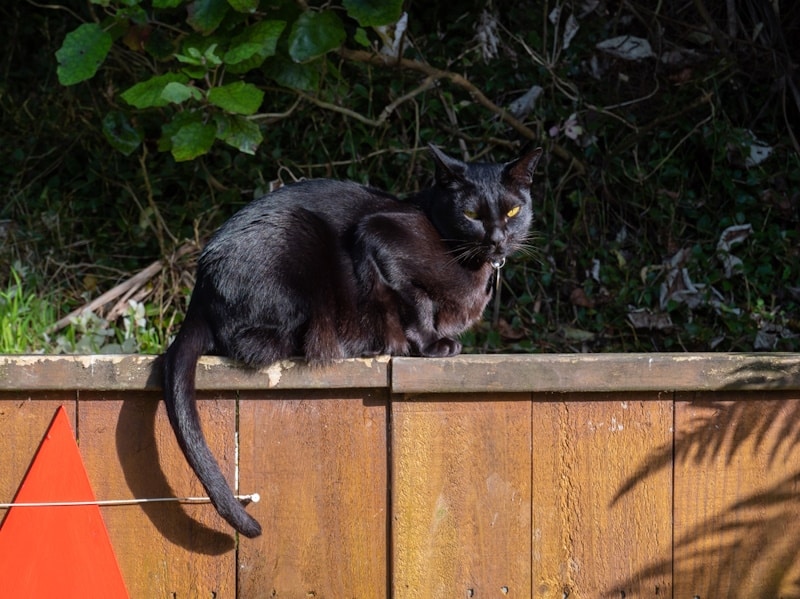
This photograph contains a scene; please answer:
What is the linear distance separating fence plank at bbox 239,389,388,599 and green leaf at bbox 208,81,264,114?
106 centimetres

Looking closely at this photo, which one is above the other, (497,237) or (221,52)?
(221,52)

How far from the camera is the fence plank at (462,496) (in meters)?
1.96

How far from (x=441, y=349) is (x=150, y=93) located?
3.95 feet

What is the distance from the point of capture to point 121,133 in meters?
3.33

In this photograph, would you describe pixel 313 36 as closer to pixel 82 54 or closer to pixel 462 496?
pixel 82 54

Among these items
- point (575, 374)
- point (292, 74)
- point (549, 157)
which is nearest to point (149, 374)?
point (575, 374)

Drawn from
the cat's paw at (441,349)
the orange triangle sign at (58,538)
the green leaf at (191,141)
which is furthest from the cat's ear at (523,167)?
the orange triangle sign at (58,538)

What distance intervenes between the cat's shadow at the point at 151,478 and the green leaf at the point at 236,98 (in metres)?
1.03

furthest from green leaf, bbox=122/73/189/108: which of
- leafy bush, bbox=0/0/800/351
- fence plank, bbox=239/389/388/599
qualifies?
fence plank, bbox=239/389/388/599

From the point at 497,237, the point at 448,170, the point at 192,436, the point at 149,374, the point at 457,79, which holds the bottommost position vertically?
the point at 192,436

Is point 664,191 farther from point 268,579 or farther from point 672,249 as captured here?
point 268,579

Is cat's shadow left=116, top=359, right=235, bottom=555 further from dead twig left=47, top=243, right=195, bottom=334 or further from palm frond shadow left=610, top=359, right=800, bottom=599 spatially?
dead twig left=47, top=243, right=195, bottom=334

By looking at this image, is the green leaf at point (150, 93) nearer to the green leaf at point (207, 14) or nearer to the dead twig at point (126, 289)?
the green leaf at point (207, 14)

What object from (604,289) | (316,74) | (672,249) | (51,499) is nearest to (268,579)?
(51,499)
